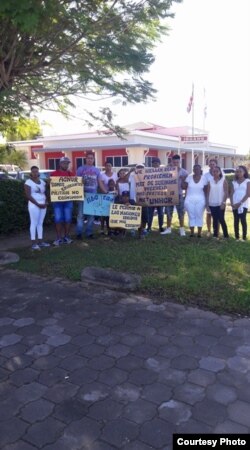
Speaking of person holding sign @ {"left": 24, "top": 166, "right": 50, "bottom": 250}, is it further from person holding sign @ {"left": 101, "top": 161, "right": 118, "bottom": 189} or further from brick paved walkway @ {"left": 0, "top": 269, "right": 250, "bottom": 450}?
brick paved walkway @ {"left": 0, "top": 269, "right": 250, "bottom": 450}

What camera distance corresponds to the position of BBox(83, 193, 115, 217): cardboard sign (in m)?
9.22

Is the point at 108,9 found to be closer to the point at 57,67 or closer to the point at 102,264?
the point at 57,67

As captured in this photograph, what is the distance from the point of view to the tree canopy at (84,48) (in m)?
6.84

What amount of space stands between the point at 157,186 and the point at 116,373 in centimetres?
613

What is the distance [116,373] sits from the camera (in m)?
3.55

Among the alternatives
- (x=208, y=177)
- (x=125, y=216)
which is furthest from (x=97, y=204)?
(x=208, y=177)

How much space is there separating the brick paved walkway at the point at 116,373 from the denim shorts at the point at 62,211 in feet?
11.7

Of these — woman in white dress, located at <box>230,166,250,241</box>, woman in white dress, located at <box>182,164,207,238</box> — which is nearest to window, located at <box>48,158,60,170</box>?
woman in white dress, located at <box>182,164,207,238</box>

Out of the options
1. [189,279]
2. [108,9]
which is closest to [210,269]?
[189,279]

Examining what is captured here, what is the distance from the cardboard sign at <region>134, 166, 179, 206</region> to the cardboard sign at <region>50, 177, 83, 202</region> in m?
1.35

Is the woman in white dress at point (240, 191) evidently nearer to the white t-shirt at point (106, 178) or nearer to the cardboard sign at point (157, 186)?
the cardboard sign at point (157, 186)

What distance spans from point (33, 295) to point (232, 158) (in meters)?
49.0

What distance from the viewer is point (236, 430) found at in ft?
9.14

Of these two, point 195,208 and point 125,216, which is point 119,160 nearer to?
point 125,216
